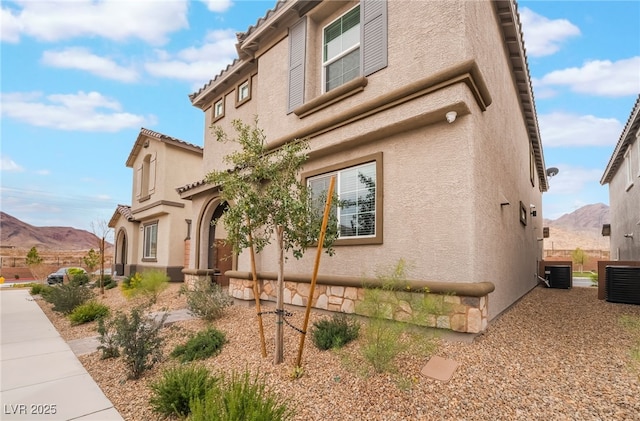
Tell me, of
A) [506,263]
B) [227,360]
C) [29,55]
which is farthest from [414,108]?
[29,55]

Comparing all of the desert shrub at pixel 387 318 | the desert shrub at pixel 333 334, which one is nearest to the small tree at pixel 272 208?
the desert shrub at pixel 333 334

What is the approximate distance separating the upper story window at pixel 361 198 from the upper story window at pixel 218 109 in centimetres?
645

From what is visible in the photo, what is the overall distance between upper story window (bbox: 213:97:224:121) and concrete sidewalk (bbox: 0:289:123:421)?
26.0 feet

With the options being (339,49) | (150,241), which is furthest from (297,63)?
(150,241)

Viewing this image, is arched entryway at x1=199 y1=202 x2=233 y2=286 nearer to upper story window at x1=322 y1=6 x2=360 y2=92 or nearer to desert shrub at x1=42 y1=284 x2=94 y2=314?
desert shrub at x1=42 y1=284 x2=94 y2=314

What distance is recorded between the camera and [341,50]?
7.55m

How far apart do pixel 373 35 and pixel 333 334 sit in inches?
223

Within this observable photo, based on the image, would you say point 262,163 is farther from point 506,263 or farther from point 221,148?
point 221,148

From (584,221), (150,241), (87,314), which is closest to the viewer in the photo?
(87,314)

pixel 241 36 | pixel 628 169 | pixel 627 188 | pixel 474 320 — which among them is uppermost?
pixel 241 36

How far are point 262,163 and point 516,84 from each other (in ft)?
28.8

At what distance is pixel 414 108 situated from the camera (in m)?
5.57

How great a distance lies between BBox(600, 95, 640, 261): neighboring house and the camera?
11.4m

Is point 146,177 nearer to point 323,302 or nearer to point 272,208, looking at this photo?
point 323,302
